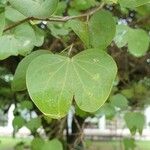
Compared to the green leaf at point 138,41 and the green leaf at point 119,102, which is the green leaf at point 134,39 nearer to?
the green leaf at point 138,41

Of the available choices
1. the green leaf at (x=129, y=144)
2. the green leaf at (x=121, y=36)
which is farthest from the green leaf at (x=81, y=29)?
the green leaf at (x=129, y=144)

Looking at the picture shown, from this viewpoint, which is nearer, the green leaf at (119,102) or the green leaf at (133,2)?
the green leaf at (133,2)

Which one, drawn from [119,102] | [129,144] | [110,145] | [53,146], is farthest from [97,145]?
[53,146]

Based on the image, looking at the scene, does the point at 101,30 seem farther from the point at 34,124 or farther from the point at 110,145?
the point at 110,145

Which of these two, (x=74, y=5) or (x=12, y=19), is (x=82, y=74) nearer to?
(x=12, y=19)

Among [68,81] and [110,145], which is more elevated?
[68,81]

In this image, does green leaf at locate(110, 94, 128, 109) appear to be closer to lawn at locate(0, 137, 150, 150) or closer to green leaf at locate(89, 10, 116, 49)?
lawn at locate(0, 137, 150, 150)
